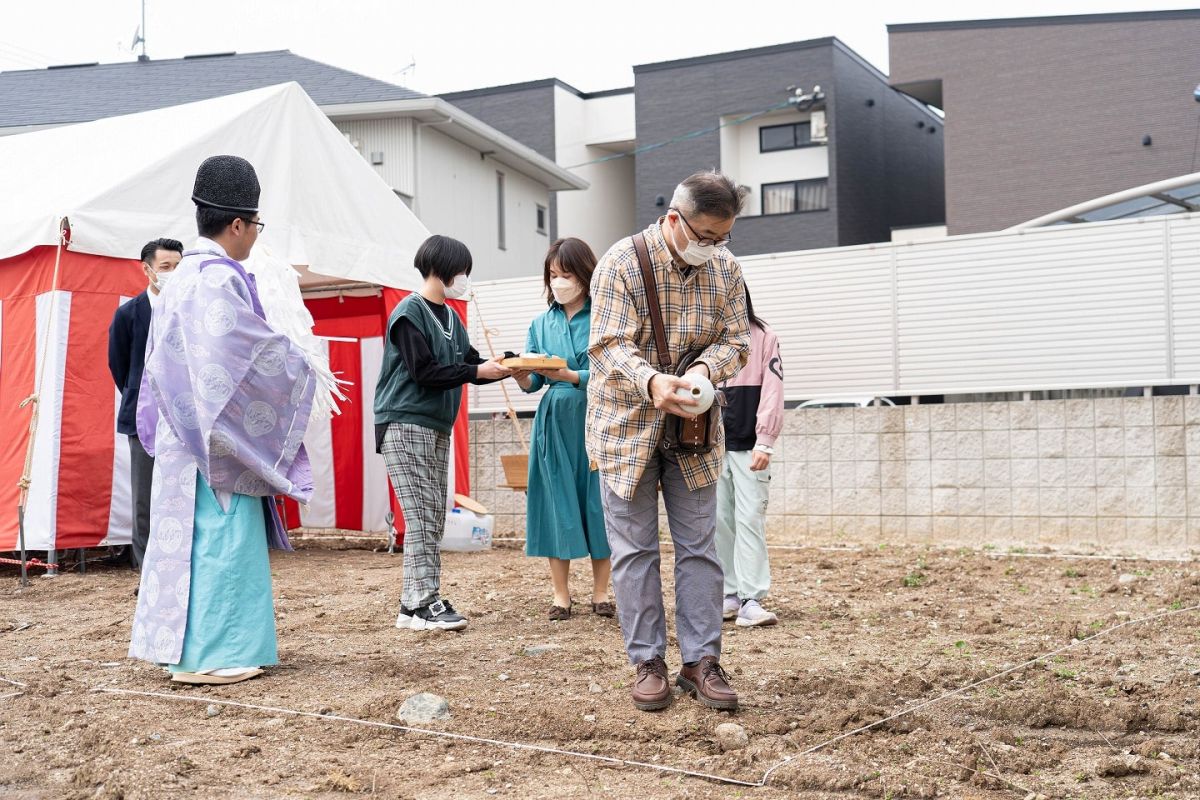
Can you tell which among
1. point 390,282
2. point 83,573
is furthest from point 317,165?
point 83,573

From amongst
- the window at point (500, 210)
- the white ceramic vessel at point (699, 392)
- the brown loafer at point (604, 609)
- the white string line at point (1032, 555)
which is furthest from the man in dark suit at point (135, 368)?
the window at point (500, 210)

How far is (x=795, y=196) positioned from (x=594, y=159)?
15.8 feet

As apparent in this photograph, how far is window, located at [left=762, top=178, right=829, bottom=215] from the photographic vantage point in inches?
852

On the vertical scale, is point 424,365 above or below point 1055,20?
below

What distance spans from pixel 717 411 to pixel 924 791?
129cm

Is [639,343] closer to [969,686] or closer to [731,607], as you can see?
[969,686]

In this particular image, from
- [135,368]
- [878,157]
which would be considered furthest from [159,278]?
[878,157]

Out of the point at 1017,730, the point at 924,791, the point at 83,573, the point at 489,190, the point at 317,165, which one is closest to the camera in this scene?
the point at 924,791

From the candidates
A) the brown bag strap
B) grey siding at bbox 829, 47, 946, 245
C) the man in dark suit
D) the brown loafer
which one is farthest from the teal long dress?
grey siding at bbox 829, 47, 946, 245

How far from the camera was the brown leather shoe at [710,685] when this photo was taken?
124 inches

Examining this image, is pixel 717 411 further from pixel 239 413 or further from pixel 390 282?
pixel 390 282

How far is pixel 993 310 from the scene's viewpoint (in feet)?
26.6

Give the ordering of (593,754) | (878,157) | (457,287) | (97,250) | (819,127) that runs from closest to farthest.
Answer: (593,754) → (457,287) → (97,250) → (819,127) → (878,157)

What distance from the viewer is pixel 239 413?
12.1 feet
